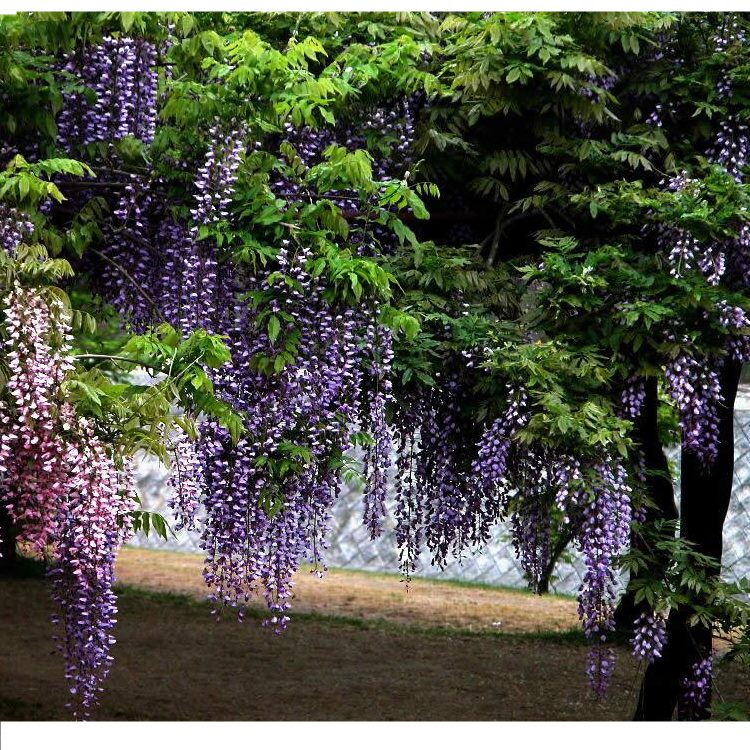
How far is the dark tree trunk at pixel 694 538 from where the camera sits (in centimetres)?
667

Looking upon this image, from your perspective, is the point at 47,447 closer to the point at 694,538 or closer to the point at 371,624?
the point at 694,538

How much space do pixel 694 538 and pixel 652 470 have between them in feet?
4.83

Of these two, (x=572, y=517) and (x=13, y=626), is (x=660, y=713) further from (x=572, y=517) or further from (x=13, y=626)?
(x=13, y=626)

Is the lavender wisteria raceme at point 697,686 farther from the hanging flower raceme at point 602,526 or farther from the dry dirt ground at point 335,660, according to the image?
the hanging flower raceme at point 602,526

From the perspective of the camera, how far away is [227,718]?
7.70m

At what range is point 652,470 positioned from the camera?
581 cm

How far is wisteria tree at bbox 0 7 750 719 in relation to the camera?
5000 millimetres

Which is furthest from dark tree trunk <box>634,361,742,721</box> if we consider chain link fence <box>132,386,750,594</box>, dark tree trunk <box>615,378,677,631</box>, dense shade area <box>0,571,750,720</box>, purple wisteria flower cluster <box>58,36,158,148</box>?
chain link fence <box>132,386,750,594</box>

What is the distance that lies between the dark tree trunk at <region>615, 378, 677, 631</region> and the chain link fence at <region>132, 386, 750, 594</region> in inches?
55.3

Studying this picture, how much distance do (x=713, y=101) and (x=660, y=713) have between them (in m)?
3.23

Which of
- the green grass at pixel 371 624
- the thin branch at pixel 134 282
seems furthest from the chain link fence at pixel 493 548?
the thin branch at pixel 134 282

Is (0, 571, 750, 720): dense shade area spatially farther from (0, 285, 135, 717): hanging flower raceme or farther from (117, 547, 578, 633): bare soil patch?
(0, 285, 135, 717): hanging flower raceme

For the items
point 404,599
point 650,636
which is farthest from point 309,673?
point 650,636

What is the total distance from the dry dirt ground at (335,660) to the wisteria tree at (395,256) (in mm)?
2296
